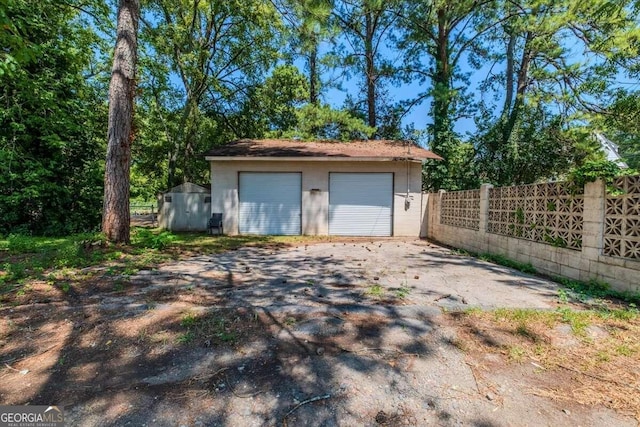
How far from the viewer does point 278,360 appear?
231 cm

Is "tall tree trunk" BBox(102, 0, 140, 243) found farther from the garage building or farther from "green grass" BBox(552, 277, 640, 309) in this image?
"green grass" BBox(552, 277, 640, 309)

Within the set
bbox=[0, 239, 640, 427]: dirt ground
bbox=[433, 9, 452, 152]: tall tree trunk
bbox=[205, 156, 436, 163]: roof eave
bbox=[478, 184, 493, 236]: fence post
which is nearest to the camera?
bbox=[0, 239, 640, 427]: dirt ground

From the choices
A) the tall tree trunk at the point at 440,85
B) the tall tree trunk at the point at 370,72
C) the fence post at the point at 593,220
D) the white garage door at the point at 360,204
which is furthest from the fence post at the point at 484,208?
the tall tree trunk at the point at 370,72

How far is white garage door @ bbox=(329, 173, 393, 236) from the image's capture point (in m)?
11.2

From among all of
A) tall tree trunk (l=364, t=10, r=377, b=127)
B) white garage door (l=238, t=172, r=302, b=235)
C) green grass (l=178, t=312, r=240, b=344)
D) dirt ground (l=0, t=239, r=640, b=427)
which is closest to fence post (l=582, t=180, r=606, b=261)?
dirt ground (l=0, t=239, r=640, b=427)

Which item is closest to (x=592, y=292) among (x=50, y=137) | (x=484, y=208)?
(x=484, y=208)

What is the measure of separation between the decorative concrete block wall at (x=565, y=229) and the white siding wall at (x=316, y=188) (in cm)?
332

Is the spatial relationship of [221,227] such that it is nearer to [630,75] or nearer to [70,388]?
[70,388]

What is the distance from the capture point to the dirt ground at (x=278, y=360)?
179 centimetres

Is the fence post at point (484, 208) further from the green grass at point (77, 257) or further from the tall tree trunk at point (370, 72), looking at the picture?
the tall tree trunk at point (370, 72)

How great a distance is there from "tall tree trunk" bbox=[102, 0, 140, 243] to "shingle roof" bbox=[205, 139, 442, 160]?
13.6ft

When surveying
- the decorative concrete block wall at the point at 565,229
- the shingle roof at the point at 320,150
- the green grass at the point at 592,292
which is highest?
the shingle roof at the point at 320,150

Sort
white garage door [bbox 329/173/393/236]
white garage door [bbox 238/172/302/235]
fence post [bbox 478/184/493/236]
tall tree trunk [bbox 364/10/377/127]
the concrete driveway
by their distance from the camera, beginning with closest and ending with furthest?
the concrete driveway < fence post [bbox 478/184/493/236] < white garage door [bbox 238/172/302/235] < white garage door [bbox 329/173/393/236] < tall tree trunk [bbox 364/10/377/127]

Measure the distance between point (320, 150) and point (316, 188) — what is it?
1.64 m
